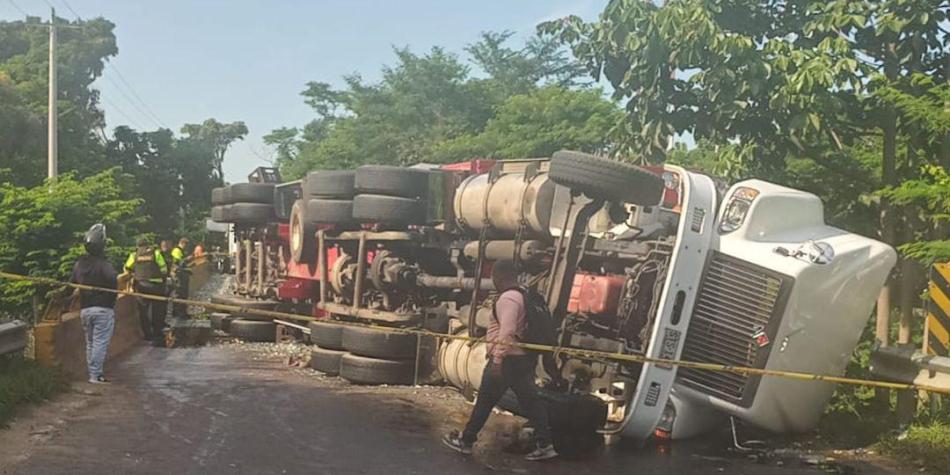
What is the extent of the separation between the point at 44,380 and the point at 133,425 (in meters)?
1.46

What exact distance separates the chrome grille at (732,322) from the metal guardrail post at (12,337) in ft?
18.3

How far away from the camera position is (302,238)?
12953 millimetres

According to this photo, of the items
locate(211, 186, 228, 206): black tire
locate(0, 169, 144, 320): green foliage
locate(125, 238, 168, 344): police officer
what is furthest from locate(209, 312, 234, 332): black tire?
locate(0, 169, 144, 320): green foliage

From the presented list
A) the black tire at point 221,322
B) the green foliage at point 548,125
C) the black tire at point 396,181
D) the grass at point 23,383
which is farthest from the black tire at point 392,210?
the green foliage at point 548,125

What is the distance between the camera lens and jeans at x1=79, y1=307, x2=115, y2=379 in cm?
964

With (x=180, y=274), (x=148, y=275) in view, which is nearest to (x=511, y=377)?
(x=148, y=275)

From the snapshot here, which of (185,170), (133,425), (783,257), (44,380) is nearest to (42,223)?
(44,380)

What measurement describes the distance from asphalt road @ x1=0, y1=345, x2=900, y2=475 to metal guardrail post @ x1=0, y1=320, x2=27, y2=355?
0.61m

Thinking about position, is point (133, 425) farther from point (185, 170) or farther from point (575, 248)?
point (185, 170)

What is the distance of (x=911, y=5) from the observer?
9.27 metres

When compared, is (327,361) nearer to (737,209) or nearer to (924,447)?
(737,209)

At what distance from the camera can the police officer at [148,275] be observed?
1382 cm

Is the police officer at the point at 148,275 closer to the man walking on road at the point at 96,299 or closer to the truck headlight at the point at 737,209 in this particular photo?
the man walking on road at the point at 96,299

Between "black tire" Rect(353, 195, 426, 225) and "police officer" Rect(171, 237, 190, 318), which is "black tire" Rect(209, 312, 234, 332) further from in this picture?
"black tire" Rect(353, 195, 426, 225)
